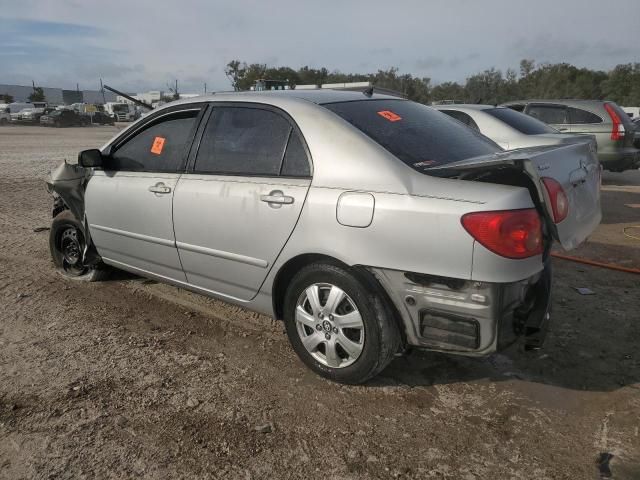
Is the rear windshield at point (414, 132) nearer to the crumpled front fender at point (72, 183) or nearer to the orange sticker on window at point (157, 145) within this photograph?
the orange sticker on window at point (157, 145)

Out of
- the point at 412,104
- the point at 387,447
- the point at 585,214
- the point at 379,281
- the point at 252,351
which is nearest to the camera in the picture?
the point at 387,447

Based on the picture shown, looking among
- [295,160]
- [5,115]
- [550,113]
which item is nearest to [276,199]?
[295,160]

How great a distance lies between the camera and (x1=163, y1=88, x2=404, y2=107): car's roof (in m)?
3.25

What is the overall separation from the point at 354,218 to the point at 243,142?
3.50 feet

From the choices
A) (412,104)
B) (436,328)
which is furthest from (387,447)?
(412,104)

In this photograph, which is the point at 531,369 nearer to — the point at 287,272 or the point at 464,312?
the point at 464,312

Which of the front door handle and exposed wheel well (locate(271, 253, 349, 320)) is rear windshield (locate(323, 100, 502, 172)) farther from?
exposed wheel well (locate(271, 253, 349, 320))

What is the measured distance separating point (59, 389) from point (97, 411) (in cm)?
37

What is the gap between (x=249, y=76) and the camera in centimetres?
4369

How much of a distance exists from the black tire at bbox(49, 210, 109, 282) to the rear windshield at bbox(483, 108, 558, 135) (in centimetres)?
562

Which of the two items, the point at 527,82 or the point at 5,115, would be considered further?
the point at 527,82

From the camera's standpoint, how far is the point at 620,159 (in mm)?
9570

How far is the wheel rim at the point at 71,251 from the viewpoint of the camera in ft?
15.4

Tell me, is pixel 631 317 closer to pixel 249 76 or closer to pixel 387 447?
pixel 387 447
